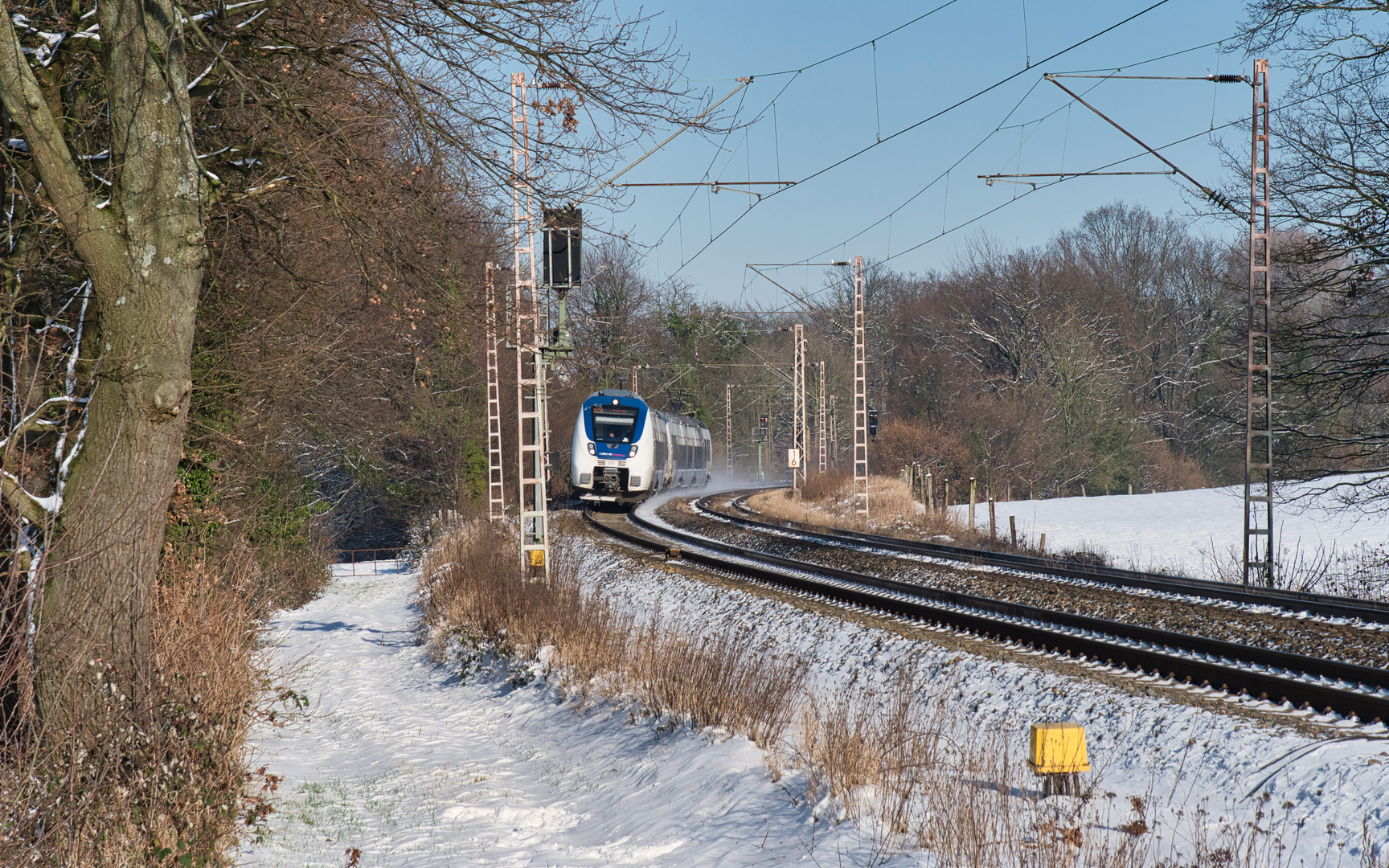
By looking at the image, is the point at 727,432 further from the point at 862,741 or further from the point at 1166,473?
the point at 862,741

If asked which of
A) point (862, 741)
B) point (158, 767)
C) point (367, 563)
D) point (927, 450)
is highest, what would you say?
point (927, 450)

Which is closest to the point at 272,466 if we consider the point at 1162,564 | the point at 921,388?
the point at 1162,564

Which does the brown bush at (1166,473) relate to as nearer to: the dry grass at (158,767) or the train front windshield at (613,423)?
the train front windshield at (613,423)

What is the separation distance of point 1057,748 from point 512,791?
375cm

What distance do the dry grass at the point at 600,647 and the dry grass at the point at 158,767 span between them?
303 cm

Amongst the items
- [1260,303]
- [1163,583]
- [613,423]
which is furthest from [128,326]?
[613,423]

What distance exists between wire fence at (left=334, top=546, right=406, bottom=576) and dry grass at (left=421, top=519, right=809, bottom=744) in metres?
12.4

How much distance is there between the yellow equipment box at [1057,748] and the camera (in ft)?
18.5

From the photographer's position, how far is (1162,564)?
20.2 meters

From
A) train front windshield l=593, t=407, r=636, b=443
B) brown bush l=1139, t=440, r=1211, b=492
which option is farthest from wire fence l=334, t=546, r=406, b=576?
brown bush l=1139, t=440, r=1211, b=492

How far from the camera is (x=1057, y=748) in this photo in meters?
5.64

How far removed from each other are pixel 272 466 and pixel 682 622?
8.97 m

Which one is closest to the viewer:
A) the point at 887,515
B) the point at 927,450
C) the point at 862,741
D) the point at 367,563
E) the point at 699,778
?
the point at 862,741

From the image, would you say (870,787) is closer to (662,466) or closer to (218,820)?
(218,820)
